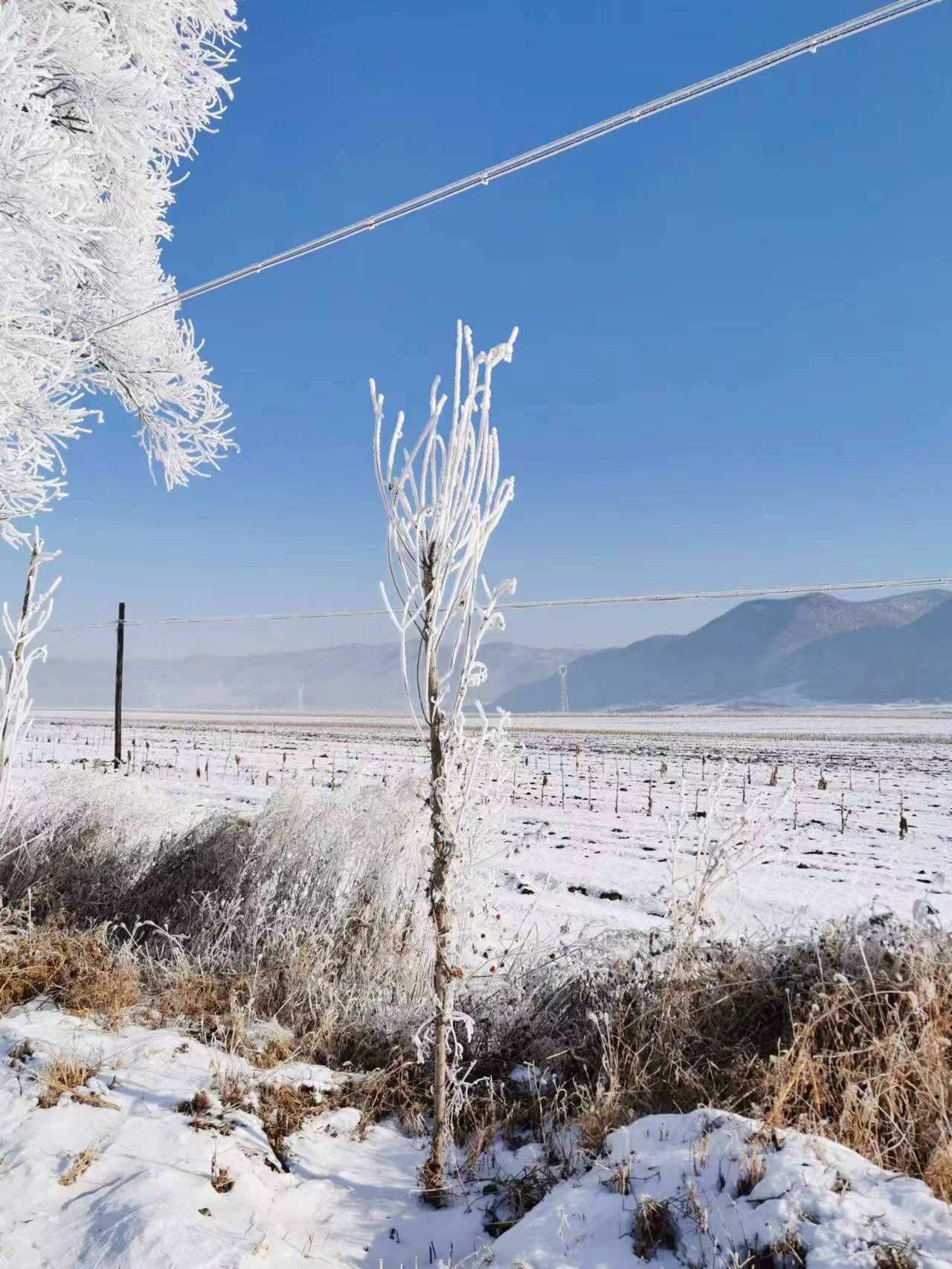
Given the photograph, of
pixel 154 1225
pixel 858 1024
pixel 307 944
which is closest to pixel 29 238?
pixel 307 944

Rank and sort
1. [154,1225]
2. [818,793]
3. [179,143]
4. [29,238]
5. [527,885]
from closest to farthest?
[154,1225], [29,238], [527,885], [179,143], [818,793]

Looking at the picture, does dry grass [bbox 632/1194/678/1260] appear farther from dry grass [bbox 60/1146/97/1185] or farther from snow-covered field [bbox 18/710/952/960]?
dry grass [bbox 60/1146/97/1185]

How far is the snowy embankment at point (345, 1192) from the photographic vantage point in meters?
2.09

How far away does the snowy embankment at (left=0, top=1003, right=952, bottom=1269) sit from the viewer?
2088 mm

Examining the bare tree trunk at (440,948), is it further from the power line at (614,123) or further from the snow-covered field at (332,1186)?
the power line at (614,123)

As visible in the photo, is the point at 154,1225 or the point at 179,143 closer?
the point at 154,1225

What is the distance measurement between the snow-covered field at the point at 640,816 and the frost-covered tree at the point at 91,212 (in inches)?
117

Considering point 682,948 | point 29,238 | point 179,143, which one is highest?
point 179,143

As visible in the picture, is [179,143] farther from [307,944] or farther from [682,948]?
[682,948]

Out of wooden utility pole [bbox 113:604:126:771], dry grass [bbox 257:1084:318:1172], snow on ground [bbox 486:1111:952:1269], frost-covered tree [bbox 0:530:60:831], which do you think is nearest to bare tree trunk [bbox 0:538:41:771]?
frost-covered tree [bbox 0:530:60:831]

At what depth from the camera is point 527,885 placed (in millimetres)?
6738

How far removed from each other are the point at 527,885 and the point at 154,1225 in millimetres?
4686

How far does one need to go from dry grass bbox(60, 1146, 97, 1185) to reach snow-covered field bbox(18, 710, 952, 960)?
1838 mm

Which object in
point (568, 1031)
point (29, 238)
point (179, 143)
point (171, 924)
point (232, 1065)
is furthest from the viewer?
point (179, 143)
